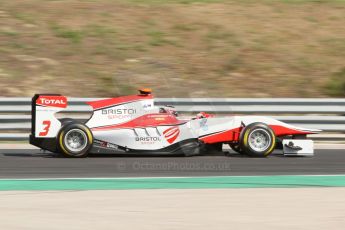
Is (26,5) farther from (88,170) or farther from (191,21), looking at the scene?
(88,170)

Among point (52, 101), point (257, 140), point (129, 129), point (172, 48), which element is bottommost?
point (257, 140)

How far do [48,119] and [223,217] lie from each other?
207 inches

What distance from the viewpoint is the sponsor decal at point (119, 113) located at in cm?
1147

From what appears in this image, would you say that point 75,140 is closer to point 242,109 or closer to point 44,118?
point 44,118

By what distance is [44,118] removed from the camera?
1148 cm

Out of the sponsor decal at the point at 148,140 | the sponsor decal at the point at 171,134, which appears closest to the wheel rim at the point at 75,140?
the sponsor decal at the point at 148,140

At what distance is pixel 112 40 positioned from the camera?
739 inches

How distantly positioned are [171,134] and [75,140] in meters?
1.41

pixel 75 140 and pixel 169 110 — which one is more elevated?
pixel 169 110

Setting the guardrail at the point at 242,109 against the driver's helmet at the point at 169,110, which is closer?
the driver's helmet at the point at 169,110

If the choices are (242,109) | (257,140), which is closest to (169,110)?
(257,140)

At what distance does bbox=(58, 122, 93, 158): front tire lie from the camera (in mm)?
11383
